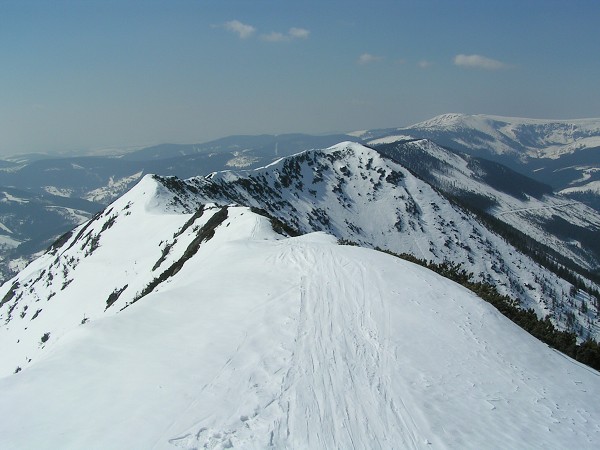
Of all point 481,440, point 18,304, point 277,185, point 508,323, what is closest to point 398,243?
point 277,185

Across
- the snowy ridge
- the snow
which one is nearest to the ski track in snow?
the snow

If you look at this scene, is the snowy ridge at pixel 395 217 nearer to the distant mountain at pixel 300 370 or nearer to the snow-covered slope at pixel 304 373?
the distant mountain at pixel 300 370

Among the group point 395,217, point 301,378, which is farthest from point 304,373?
point 395,217

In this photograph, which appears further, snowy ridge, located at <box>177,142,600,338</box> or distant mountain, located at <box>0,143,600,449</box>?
snowy ridge, located at <box>177,142,600,338</box>

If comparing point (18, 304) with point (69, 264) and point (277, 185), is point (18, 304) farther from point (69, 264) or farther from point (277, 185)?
point (277, 185)

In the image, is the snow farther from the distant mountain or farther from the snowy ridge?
the snowy ridge

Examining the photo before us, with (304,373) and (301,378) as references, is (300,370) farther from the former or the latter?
(301,378)

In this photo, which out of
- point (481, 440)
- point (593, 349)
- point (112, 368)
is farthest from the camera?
point (593, 349)
